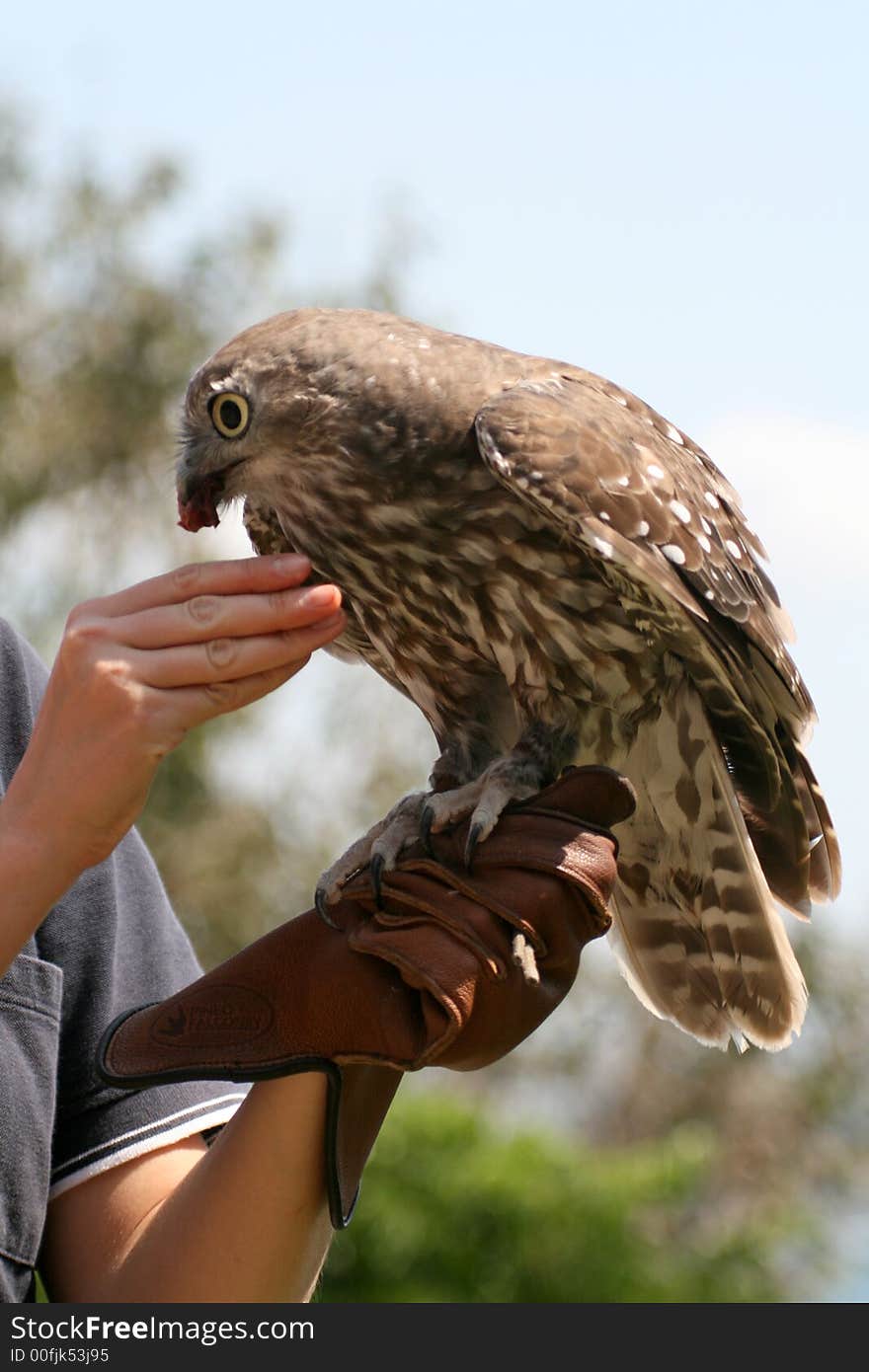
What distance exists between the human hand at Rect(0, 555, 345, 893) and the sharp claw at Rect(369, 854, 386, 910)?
0.55m

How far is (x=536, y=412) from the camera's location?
2982mm

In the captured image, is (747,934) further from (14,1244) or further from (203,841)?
(203,841)

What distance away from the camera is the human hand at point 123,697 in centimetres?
226

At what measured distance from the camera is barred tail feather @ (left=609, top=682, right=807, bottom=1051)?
123 inches

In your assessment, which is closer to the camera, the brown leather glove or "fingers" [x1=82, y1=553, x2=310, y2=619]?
"fingers" [x1=82, y1=553, x2=310, y2=619]

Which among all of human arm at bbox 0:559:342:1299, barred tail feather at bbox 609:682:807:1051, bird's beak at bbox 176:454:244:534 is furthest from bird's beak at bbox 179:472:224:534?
barred tail feather at bbox 609:682:807:1051

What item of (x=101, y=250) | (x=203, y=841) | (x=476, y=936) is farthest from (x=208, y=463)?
(x=101, y=250)

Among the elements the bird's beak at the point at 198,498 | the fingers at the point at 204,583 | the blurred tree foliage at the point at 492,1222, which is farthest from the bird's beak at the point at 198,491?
the blurred tree foliage at the point at 492,1222

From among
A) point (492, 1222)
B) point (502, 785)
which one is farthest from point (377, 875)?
point (492, 1222)

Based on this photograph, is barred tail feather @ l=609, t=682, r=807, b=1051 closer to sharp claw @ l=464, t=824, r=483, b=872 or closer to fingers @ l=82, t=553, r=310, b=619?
sharp claw @ l=464, t=824, r=483, b=872

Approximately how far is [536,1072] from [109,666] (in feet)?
56.6

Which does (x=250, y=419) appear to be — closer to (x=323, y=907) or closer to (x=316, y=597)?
(x=316, y=597)

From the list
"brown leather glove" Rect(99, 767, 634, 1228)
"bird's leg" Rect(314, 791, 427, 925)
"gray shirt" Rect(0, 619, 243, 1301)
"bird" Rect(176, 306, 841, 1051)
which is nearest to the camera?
"brown leather glove" Rect(99, 767, 634, 1228)

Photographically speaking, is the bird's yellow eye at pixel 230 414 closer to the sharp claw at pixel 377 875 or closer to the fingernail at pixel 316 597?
the fingernail at pixel 316 597
